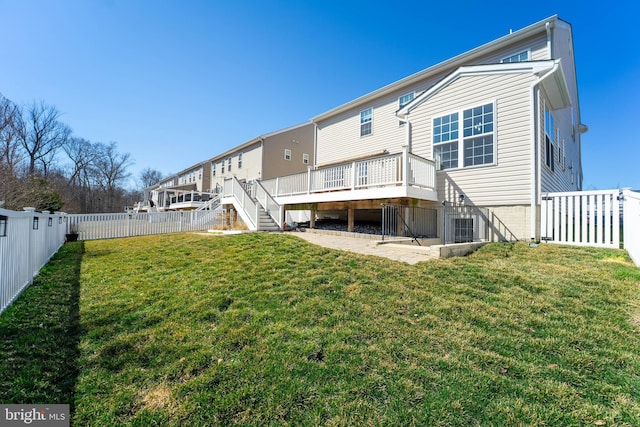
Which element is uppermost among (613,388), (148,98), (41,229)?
(148,98)

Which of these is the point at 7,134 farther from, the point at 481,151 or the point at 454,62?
the point at 481,151

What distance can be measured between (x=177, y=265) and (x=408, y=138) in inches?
359

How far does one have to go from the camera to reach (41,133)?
32.6 metres

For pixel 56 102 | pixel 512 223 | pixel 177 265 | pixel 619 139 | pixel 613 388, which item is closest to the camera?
pixel 613 388

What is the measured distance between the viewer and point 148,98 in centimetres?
1523

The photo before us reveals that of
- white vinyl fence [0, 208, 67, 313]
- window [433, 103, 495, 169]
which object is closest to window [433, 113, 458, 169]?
window [433, 103, 495, 169]

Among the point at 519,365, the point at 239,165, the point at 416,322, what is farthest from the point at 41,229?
the point at 239,165

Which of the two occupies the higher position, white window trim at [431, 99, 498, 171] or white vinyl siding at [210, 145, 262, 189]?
white vinyl siding at [210, 145, 262, 189]

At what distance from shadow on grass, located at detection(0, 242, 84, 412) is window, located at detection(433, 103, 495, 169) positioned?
33.5 feet

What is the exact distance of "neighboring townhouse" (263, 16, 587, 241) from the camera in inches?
312

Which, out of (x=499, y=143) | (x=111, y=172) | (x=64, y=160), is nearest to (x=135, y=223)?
A: (x=499, y=143)

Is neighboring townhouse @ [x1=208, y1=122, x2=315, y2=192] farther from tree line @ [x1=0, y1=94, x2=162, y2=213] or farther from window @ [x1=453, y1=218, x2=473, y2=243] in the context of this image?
window @ [x1=453, y1=218, x2=473, y2=243]

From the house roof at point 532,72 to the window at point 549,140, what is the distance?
0.64m

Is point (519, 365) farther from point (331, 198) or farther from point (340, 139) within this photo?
point (340, 139)
